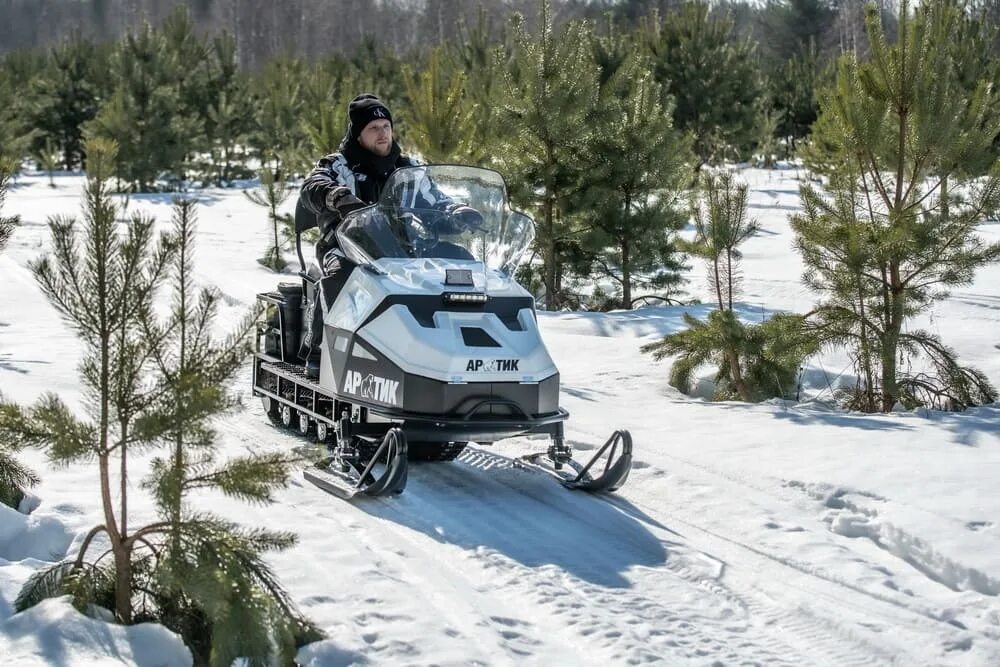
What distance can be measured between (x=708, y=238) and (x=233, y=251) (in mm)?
11181

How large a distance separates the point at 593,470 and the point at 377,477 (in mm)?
1247

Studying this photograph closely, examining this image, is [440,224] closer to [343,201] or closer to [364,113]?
[343,201]

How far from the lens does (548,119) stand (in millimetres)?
12047

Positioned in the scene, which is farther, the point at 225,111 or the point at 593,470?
the point at 225,111

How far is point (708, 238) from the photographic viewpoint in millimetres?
8766

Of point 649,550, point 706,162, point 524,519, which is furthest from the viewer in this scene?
point 706,162

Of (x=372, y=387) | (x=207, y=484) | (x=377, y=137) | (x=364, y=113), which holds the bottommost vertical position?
(x=372, y=387)

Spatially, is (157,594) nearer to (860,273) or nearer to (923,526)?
(923,526)

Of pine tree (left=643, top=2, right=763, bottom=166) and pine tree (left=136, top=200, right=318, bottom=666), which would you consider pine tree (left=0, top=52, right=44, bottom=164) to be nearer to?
pine tree (left=136, top=200, right=318, bottom=666)

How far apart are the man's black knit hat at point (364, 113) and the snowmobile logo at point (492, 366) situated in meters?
2.14

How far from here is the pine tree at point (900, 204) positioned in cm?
782

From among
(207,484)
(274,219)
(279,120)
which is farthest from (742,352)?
(279,120)

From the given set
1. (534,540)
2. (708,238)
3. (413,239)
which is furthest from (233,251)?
(534,540)

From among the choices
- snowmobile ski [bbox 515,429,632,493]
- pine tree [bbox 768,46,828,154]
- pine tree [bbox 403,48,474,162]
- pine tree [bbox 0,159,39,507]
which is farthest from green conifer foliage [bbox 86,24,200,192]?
pine tree [bbox 0,159,39,507]
